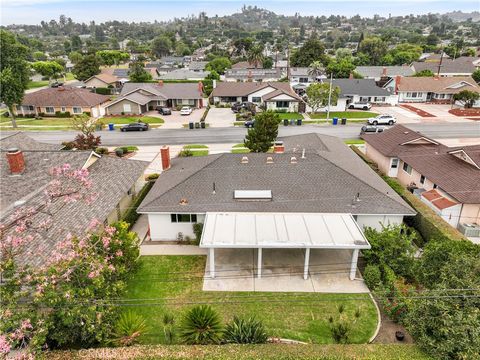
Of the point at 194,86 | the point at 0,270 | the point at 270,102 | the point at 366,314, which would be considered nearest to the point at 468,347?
the point at 366,314

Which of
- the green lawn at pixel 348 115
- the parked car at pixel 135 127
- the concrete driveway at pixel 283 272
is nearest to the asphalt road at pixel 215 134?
the parked car at pixel 135 127

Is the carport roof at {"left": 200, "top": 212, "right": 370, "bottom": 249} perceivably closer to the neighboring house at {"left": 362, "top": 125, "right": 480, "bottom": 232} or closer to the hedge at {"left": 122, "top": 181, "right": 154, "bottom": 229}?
the hedge at {"left": 122, "top": 181, "right": 154, "bottom": 229}

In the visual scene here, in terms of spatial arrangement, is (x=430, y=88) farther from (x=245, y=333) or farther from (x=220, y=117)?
(x=245, y=333)

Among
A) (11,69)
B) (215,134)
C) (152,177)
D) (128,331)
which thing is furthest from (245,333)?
(11,69)

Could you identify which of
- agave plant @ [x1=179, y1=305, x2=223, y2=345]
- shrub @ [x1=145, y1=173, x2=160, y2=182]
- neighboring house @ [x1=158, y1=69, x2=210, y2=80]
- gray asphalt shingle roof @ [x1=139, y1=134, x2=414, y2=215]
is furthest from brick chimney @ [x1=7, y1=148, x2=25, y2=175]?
neighboring house @ [x1=158, y1=69, x2=210, y2=80]

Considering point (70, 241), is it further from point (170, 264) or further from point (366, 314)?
point (366, 314)
